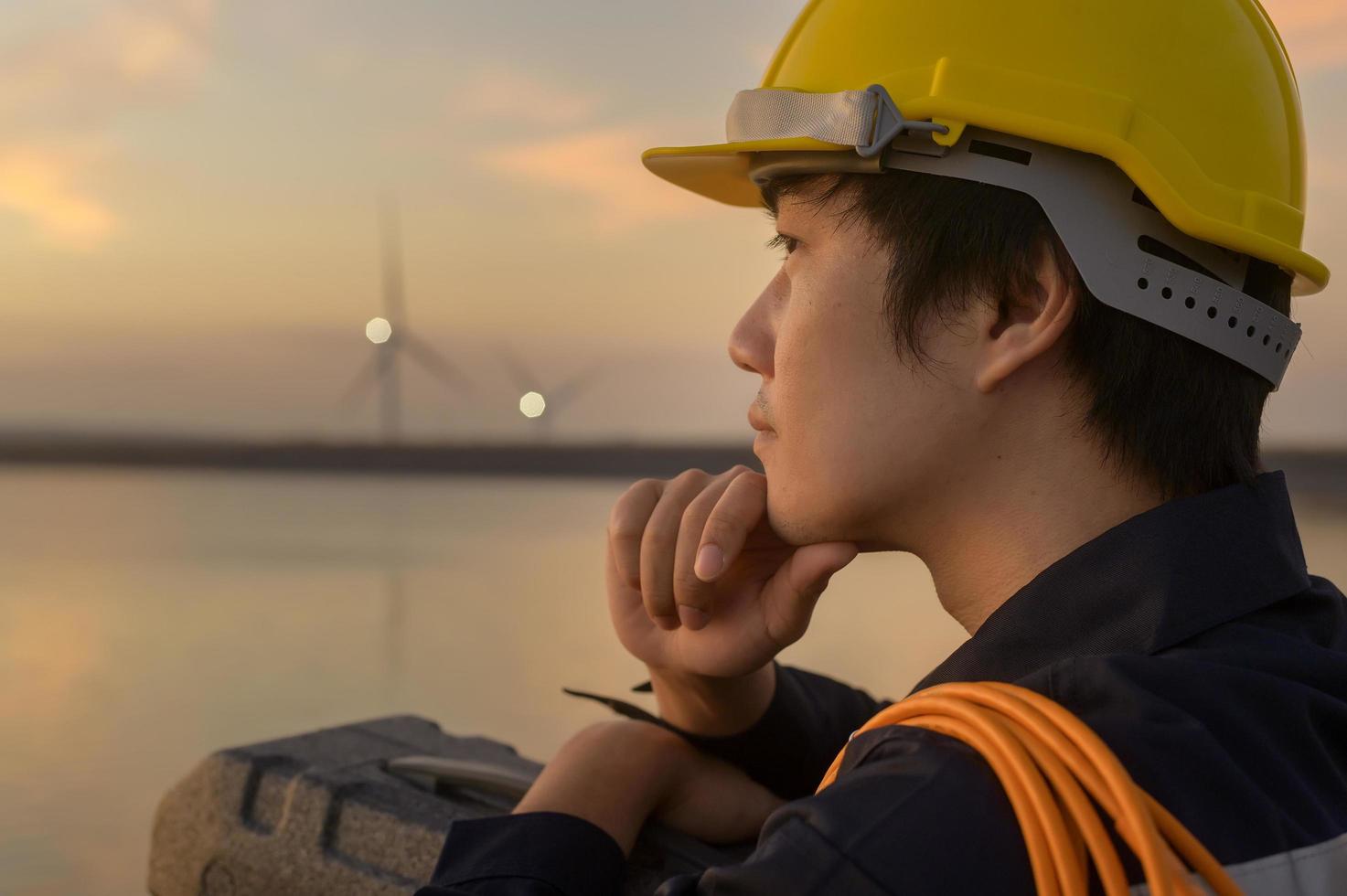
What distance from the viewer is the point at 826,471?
5.59 feet

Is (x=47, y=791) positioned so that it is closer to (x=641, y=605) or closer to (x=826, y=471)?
(x=641, y=605)

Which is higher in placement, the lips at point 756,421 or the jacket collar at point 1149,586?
the lips at point 756,421

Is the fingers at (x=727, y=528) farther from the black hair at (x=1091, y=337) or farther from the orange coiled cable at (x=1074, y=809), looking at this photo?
the orange coiled cable at (x=1074, y=809)

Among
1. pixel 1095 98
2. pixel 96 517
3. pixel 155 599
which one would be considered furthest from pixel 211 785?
pixel 96 517

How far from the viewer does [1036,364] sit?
164 cm

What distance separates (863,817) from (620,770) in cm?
89

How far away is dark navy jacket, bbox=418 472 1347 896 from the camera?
45.6 inches

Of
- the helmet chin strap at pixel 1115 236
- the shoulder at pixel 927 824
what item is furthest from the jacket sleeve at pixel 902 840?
the helmet chin strap at pixel 1115 236

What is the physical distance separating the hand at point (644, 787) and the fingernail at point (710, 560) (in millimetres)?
346

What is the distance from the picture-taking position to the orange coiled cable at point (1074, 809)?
1093mm

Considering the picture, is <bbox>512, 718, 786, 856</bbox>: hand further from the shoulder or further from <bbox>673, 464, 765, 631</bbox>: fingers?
the shoulder

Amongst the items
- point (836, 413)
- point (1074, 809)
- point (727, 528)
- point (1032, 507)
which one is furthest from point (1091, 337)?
point (1074, 809)

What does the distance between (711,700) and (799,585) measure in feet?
1.17

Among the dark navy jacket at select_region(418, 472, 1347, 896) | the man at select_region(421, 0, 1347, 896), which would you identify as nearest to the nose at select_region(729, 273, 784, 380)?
the man at select_region(421, 0, 1347, 896)
